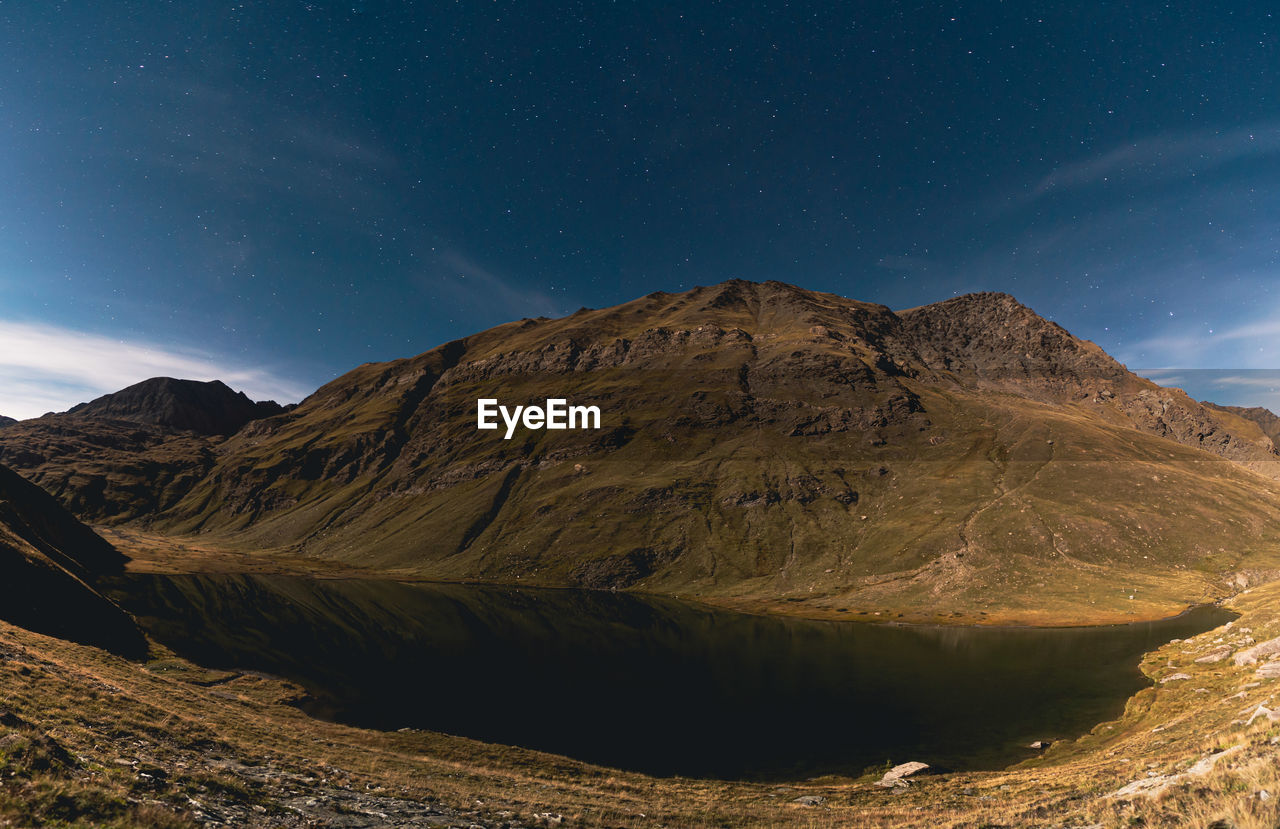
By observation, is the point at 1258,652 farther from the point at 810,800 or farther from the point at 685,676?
the point at 685,676

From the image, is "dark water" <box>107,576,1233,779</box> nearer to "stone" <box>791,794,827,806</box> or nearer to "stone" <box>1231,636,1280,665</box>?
"stone" <box>791,794,827,806</box>

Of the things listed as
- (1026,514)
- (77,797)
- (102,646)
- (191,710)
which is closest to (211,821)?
(77,797)

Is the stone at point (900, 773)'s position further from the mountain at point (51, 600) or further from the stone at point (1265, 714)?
the mountain at point (51, 600)

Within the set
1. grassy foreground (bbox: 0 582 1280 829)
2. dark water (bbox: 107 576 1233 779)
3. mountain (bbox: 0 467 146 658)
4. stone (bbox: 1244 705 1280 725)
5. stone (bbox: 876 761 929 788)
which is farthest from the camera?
dark water (bbox: 107 576 1233 779)

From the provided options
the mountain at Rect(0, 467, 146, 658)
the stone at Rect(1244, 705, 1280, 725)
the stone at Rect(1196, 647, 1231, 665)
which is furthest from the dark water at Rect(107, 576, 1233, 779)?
the stone at Rect(1244, 705, 1280, 725)

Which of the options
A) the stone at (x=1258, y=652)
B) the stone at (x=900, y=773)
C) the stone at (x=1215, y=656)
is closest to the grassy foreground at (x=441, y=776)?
the stone at (x=900, y=773)

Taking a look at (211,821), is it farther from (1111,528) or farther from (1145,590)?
(1111,528)

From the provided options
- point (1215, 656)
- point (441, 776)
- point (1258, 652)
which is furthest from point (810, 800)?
point (1215, 656)
